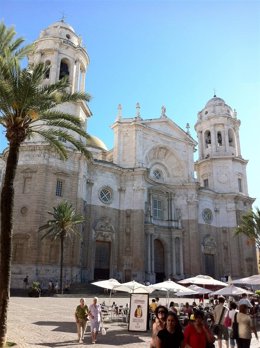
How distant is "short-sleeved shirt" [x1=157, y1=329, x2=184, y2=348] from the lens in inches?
201

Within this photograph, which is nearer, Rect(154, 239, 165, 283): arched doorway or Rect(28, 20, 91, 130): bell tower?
Rect(28, 20, 91, 130): bell tower

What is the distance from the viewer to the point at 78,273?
31531mm

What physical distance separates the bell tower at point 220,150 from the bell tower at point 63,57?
2012 centimetres

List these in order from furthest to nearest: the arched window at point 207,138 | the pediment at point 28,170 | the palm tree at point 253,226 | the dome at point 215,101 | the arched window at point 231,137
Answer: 1. the dome at point 215,101
2. the arched window at point 207,138
3. the arched window at point 231,137
4. the palm tree at point 253,226
5. the pediment at point 28,170

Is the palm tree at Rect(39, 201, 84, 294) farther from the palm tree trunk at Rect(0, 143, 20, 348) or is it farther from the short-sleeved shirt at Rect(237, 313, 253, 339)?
the short-sleeved shirt at Rect(237, 313, 253, 339)

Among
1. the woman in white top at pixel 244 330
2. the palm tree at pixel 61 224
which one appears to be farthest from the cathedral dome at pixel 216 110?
the woman in white top at pixel 244 330

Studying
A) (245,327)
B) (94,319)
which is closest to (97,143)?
(94,319)

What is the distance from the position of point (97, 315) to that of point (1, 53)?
1058 cm

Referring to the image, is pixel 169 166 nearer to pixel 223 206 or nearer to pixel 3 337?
pixel 223 206

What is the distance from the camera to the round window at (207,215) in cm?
4612

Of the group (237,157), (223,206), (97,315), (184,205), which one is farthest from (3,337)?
(237,157)

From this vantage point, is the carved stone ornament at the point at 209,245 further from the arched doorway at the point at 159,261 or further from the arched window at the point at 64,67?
the arched window at the point at 64,67

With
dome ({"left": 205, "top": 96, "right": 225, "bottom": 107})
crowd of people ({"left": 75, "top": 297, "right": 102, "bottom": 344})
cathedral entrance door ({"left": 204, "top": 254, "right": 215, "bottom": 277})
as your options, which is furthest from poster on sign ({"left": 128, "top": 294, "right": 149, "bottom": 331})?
dome ({"left": 205, "top": 96, "right": 225, "bottom": 107})

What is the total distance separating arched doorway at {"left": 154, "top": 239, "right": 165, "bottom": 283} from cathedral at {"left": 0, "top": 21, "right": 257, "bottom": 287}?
12 cm
